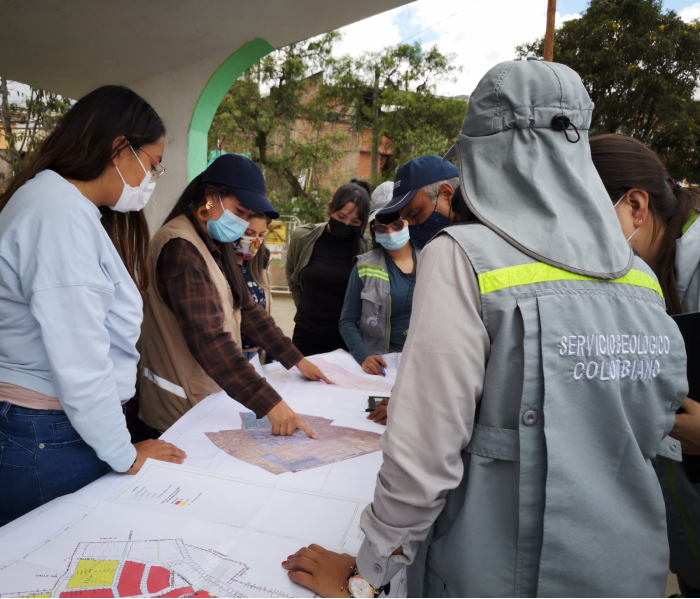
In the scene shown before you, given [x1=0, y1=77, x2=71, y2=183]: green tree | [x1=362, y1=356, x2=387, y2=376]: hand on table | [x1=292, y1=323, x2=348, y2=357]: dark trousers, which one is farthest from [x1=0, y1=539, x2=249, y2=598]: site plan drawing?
Answer: [x1=0, y1=77, x2=71, y2=183]: green tree

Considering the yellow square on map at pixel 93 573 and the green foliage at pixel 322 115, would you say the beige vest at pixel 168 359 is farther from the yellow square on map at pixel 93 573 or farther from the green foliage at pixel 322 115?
the green foliage at pixel 322 115

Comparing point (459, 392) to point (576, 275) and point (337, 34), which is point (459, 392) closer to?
point (576, 275)

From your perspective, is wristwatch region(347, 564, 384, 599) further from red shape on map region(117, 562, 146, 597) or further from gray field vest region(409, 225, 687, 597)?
red shape on map region(117, 562, 146, 597)

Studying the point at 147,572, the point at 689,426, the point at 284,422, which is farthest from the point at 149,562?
the point at 689,426

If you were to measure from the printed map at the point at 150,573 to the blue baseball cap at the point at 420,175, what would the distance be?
61.0 inches

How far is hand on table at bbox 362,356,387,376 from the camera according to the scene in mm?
2410

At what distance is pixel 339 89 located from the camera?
50.9 ft

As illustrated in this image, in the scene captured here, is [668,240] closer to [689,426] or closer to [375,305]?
[689,426]

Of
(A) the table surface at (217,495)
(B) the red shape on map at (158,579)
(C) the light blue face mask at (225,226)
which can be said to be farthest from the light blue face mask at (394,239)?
(B) the red shape on map at (158,579)

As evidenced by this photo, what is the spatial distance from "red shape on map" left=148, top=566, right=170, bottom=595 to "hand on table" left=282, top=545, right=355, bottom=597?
8.4 inches

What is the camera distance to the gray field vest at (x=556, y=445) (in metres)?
0.78

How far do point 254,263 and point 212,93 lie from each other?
1.54 m

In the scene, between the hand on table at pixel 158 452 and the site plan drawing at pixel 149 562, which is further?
the hand on table at pixel 158 452

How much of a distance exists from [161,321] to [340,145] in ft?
46.6
